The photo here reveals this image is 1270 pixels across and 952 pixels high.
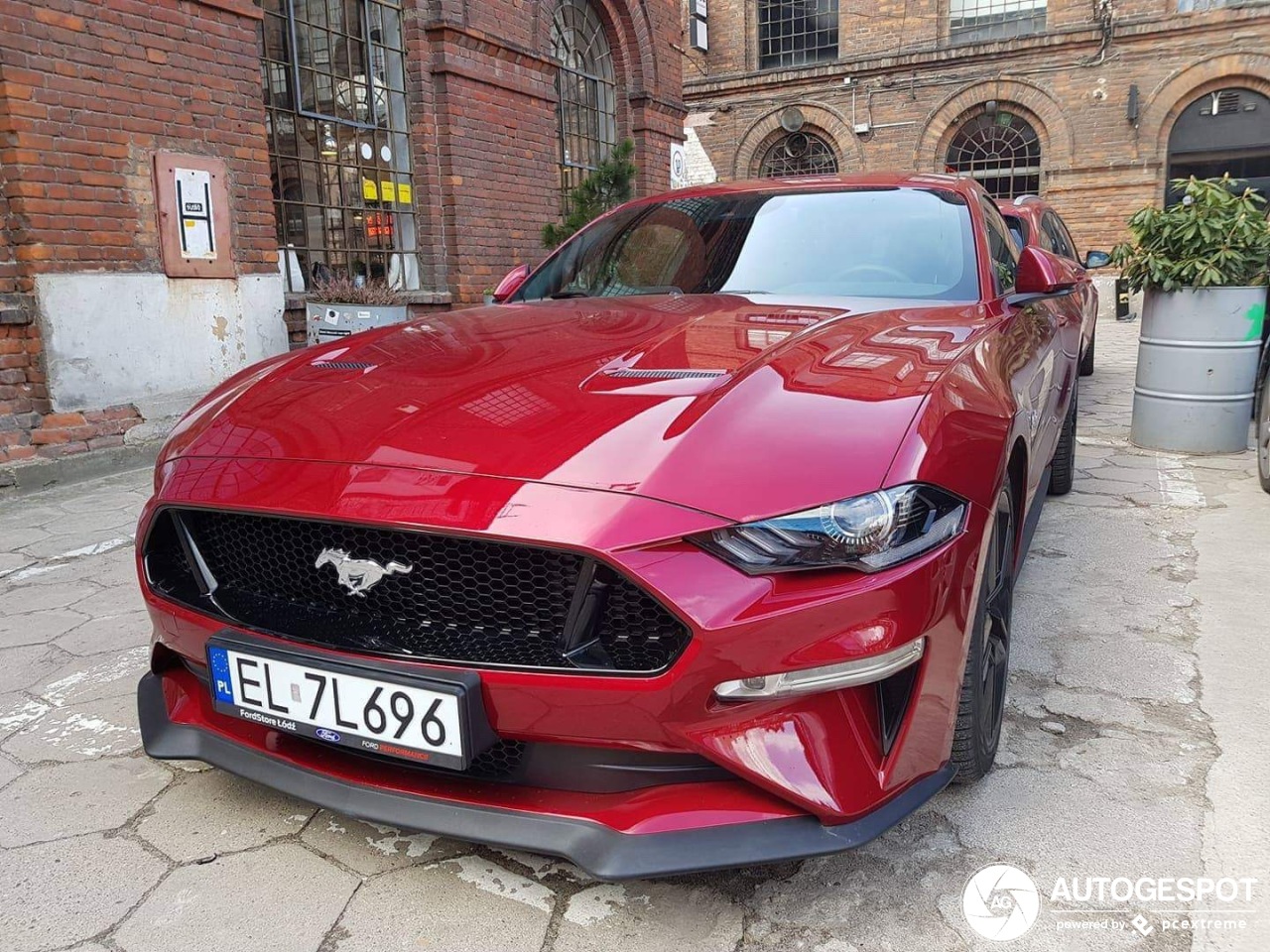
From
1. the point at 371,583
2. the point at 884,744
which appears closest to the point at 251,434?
the point at 371,583

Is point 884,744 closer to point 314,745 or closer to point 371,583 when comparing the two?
point 371,583

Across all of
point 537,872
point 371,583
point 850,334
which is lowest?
point 537,872

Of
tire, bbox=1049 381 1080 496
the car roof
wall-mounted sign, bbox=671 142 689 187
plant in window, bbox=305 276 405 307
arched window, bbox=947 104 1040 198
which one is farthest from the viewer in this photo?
arched window, bbox=947 104 1040 198

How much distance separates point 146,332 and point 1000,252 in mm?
4878

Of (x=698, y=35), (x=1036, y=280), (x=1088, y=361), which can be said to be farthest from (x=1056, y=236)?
(x=698, y=35)

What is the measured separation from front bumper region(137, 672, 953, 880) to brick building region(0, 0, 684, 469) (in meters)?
4.53

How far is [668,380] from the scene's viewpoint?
1881 millimetres

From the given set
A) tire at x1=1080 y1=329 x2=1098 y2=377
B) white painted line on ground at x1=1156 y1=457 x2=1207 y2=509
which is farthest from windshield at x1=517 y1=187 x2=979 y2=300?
tire at x1=1080 y1=329 x2=1098 y2=377

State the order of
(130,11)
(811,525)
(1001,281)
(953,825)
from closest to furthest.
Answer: (811,525)
(953,825)
(1001,281)
(130,11)

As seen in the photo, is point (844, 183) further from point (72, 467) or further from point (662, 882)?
point (72, 467)

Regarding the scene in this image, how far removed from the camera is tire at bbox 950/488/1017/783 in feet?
6.09

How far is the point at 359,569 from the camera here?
169 cm

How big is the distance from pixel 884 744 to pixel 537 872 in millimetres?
751

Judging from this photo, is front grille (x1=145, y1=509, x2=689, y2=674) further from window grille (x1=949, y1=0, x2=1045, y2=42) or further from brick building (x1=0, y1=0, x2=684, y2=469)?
window grille (x1=949, y1=0, x2=1045, y2=42)
